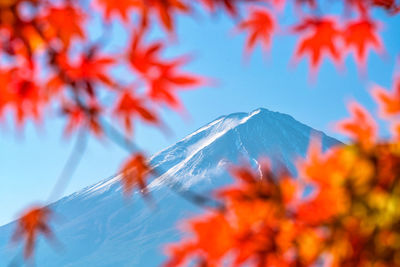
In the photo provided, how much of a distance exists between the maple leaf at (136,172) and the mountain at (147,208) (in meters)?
150

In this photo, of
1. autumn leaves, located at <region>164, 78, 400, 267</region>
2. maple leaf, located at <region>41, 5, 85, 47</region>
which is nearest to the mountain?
maple leaf, located at <region>41, 5, 85, 47</region>

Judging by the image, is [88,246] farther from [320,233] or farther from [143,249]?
[320,233]

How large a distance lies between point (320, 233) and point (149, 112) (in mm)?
547

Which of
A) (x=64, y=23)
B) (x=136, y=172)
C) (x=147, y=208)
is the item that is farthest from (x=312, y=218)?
(x=147, y=208)

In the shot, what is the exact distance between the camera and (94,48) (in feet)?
4.74

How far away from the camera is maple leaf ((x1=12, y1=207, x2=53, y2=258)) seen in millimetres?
1409

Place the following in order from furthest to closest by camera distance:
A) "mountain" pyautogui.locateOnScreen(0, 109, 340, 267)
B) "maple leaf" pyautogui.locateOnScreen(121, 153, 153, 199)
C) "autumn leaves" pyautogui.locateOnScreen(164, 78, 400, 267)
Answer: "mountain" pyautogui.locateOnScreen(0, 109, 340, 267) < "maple leaf" pyautogui.locateOnScreen(121, 153, 153, 199) < "autumn leaves" pyautogui.locateOnScreen(164, 78, 400, 267)

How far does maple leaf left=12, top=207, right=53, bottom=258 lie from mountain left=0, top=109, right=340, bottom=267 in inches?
5889

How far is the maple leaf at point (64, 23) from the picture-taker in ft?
4.39

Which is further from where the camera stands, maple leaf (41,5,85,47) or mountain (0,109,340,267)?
mountain (0,109,340,267)

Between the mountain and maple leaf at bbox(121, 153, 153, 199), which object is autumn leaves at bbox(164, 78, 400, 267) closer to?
maple leaf at bbox(121, 153, 153, 199)

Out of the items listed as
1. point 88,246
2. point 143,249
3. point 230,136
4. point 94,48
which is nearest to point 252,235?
point 94,48

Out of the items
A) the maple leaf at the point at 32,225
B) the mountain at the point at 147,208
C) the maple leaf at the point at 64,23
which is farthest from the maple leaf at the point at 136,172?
the mountain at the point at 147,208

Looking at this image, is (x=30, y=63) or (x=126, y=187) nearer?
(x=30, y=63)
